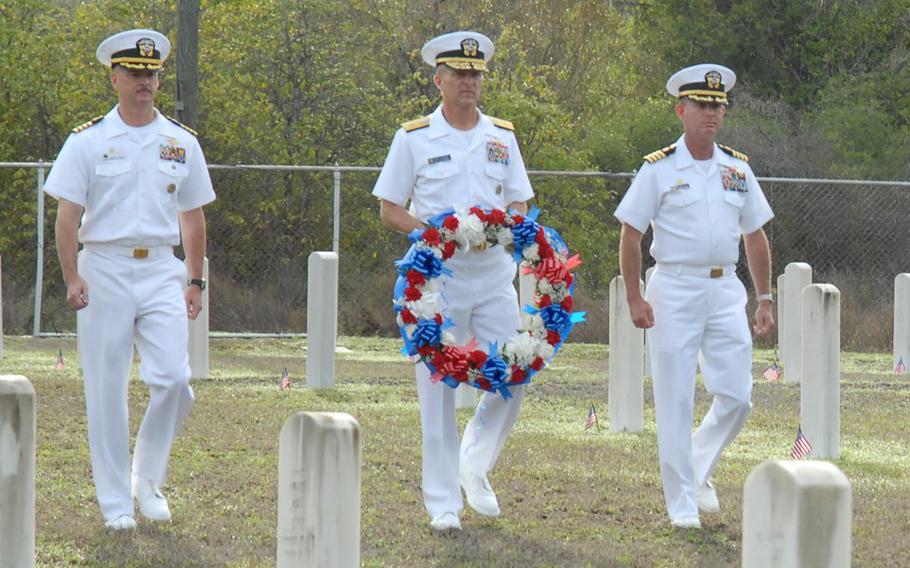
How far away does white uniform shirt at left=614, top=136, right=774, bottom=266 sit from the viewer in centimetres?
877

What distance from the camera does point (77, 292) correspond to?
8.22 metres

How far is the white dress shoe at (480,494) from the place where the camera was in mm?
8719

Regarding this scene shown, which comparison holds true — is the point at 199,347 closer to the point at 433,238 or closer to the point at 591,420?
the point at 591,420

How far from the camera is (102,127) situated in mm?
8461

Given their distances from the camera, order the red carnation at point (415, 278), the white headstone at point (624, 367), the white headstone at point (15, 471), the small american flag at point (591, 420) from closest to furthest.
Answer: the white headstone at point (15, 471), the red carnation at point (415, 278), the white headstone at point (624, 367), the small american flag at point (591, 420)

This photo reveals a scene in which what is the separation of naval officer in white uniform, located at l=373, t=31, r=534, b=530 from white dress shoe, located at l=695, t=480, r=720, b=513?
1039mm

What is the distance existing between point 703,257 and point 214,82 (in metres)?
21.8

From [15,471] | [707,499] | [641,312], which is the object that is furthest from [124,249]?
[15,471]

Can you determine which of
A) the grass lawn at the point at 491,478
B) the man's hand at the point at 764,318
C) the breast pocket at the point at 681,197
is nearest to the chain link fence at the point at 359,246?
the grass lawn at the point at 491,478

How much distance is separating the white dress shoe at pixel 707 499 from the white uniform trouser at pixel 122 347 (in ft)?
8.48

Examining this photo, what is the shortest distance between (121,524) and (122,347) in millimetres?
827

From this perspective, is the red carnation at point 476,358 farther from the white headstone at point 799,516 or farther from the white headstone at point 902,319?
the white headstone at point 902,319

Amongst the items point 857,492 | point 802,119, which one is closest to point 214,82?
point 802,119

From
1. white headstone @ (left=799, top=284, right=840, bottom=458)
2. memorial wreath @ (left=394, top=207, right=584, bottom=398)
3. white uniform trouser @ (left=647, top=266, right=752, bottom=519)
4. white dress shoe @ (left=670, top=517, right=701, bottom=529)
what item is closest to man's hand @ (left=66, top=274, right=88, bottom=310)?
memorial wreath @ (left=394, top=207, right=584, bottom=398)
